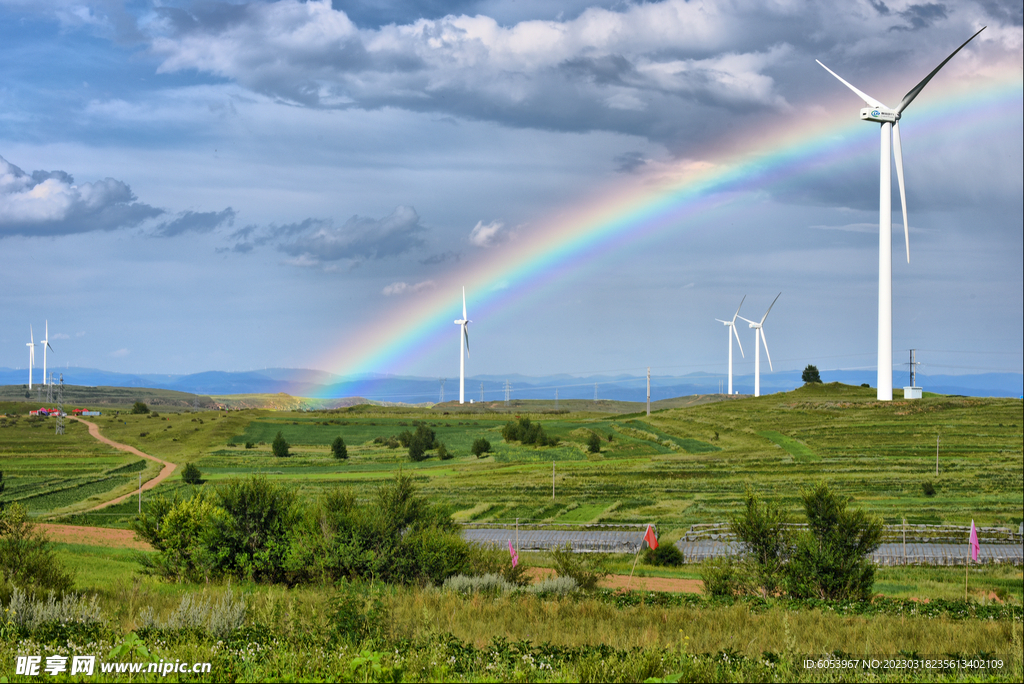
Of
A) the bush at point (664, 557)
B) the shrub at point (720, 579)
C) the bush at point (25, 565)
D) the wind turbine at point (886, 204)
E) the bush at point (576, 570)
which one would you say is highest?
the wind turbine at point (886, 204)

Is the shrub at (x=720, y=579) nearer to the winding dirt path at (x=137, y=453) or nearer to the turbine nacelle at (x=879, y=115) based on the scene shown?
the winding dirt path at (x=137, y=453)

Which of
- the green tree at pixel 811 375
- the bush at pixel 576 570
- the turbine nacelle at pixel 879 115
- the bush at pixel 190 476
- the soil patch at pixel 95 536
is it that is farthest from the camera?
the green tree at pixel 811 375

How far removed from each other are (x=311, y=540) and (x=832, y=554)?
1572cm

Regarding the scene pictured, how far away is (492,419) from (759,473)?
206ft

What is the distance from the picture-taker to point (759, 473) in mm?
74312

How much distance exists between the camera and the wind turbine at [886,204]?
73938mm

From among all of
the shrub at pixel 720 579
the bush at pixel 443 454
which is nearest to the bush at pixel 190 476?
the bush at pixel 443 454

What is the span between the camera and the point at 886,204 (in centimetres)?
8750

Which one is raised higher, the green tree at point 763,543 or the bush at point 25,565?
the bush at point 25,565

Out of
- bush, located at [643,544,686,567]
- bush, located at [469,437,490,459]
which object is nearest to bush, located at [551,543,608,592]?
bush, located at [643,544,686,567]

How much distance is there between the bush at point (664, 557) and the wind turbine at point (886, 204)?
47.4m

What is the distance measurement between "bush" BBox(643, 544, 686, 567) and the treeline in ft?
46.8

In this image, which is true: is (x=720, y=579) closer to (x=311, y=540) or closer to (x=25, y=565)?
(x=311, y=540)

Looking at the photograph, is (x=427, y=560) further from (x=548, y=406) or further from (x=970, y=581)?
(x=548, y=406)
